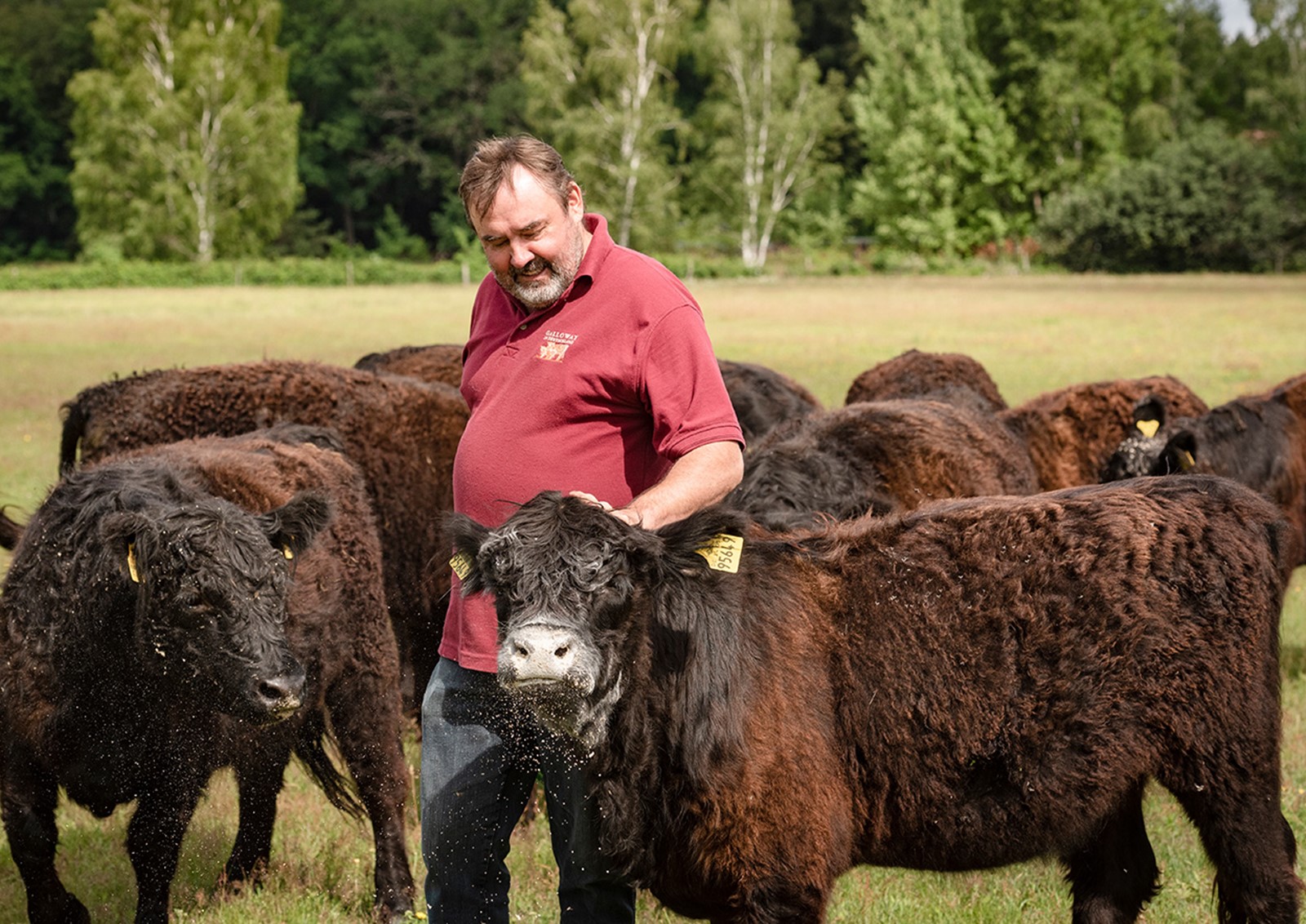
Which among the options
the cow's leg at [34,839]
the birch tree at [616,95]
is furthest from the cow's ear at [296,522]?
the birch tree at [616,95]

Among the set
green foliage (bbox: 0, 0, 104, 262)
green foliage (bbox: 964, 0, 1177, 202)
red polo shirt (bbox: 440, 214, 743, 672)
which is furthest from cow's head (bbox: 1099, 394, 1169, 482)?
green foliage (bbox: 0, 0, 104, 262)

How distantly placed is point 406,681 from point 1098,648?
4.77 meters

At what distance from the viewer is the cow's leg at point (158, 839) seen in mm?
5148

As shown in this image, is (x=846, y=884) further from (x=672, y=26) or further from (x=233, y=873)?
(x=672, y=26)

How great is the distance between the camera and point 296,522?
5.32 meters

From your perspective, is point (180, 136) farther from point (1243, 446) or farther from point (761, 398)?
point (1243, 446)

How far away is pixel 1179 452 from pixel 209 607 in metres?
6.05

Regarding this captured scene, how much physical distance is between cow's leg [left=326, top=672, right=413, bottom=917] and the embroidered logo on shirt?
2.79 metres

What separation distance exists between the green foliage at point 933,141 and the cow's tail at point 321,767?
62.8 m

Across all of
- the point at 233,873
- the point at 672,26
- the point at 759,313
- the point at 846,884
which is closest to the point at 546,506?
the point at 846,884

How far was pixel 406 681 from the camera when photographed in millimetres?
7844

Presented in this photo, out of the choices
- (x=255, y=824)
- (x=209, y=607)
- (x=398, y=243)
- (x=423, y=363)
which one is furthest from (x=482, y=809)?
(x=398, y=243)

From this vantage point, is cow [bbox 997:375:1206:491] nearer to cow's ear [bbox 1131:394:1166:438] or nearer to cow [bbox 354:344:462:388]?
cow's ear [bbox 1131:394:1166:438]

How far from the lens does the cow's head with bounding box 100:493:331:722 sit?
4809 millimetres
